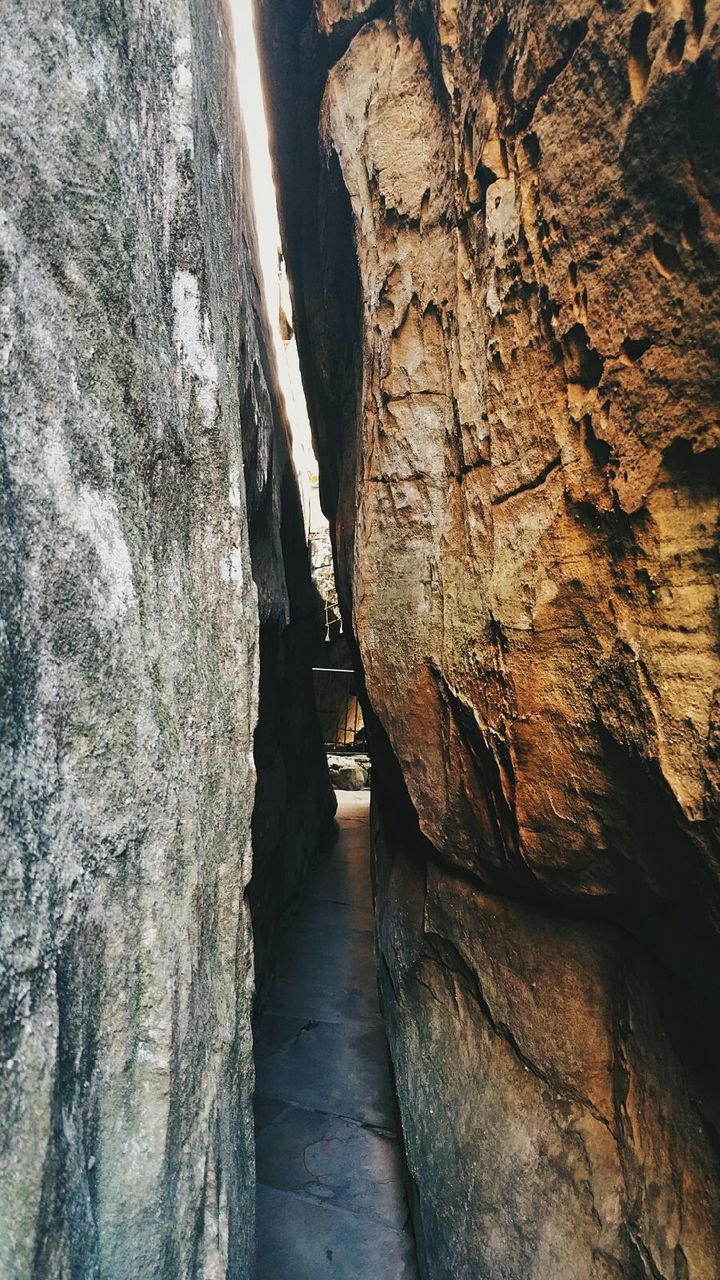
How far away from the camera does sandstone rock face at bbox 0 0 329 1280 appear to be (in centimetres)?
128

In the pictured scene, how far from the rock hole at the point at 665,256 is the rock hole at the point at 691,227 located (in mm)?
32

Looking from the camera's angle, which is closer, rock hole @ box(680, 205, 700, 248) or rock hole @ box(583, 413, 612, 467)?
rock hole @ box(680, 205, 700, 248)

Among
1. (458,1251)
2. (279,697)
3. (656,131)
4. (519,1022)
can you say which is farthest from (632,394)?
(279,697)

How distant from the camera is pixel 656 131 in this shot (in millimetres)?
1521

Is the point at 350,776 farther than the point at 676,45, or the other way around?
the point at 350,776

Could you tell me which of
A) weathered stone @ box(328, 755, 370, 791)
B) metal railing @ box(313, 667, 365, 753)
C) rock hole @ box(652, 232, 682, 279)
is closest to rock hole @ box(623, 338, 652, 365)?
rock hole @ box(652, 232, 682, 279)

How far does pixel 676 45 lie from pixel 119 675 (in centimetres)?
174

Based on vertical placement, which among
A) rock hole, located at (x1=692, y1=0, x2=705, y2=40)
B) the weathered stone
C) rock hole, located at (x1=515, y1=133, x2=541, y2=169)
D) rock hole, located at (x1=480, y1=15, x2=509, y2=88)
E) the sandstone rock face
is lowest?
the weathered stone

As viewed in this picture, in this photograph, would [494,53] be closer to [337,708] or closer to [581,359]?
[581,359]

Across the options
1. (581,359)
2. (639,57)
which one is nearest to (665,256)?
(581,359)

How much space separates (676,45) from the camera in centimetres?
142

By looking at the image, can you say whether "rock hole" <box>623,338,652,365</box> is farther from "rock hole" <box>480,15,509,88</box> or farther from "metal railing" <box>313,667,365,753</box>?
"metal railing" <box>313,667,365,753</box>

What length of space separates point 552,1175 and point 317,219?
5.07 m

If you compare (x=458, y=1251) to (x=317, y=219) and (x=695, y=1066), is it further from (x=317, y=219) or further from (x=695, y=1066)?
(x=317, y=219)
